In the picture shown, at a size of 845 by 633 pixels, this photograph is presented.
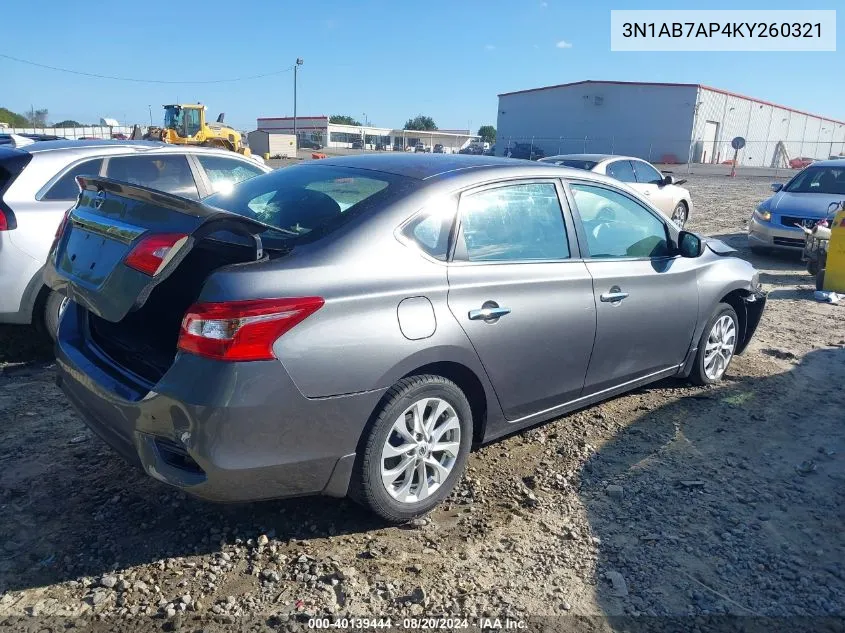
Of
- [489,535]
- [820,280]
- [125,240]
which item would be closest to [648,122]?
[820,280]

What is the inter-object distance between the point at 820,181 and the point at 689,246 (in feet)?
26.3

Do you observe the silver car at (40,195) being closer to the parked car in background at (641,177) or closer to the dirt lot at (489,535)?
the dirt lot at (489,535)

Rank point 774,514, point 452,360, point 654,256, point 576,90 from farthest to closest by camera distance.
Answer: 1. point 576,90
2. point 654,256
3. point 774,514
4. point 452,360

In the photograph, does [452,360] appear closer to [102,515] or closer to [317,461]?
[317,461]

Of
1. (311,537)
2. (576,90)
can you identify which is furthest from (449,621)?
(576,90)

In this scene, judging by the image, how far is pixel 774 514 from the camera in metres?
3.42

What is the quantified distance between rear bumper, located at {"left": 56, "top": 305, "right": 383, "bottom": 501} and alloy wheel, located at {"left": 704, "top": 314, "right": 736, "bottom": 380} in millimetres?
3153

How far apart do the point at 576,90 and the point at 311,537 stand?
6083 centimetres

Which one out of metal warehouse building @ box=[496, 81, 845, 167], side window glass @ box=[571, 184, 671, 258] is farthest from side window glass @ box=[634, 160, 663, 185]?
metal warehouse building @ box=[496, 81, 845, 167]

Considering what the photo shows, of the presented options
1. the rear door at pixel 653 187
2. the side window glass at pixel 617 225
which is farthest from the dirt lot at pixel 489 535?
the rear door at pixel 653 187

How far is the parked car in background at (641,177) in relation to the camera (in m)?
11.7

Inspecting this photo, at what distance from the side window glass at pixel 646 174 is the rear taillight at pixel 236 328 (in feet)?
36.6

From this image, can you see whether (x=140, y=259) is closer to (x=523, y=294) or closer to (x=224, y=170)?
(x=523, y=294)

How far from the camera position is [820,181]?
10.8m
